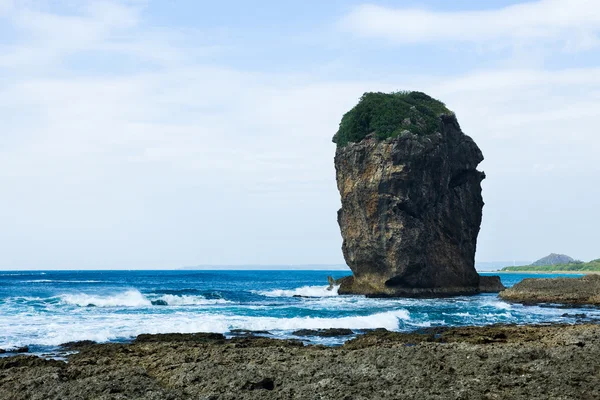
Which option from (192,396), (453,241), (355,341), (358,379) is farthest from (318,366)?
(453,241)

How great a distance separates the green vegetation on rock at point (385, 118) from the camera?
5997cm

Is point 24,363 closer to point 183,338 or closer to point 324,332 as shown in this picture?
point 183,338

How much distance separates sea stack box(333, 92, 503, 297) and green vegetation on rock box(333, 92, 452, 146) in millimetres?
98

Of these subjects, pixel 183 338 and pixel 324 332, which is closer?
pixel 183 338

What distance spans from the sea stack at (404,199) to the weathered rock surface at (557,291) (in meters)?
7.03

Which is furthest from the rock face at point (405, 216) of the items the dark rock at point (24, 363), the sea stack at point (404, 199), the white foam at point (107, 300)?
the dark rock at point (24, 363)

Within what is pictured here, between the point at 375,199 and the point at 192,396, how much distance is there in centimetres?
4558

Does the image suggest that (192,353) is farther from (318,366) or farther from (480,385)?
(480,385)

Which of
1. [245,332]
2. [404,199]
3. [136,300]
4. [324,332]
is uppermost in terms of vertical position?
[404,199]

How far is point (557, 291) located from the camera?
5534 cm

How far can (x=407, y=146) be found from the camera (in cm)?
5788

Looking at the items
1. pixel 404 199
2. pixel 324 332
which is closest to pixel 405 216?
pixel 404 199

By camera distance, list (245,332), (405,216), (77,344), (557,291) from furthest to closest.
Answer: (405,216) < (557,291) < (245,332) < (77,344)

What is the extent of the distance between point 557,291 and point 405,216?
1467 cm
